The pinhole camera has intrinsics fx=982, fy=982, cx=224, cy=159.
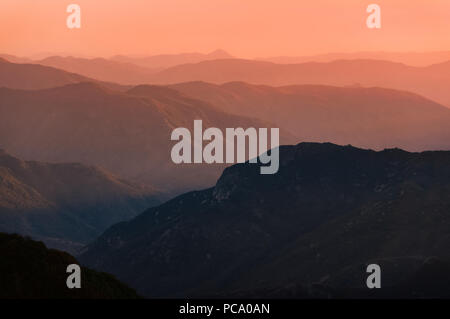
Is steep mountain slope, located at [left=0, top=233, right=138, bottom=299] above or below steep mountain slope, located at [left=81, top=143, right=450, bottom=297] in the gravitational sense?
below

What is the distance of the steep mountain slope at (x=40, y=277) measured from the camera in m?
103

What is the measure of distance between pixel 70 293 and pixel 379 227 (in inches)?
3191

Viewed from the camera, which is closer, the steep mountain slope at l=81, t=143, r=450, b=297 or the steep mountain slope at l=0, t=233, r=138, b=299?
the steep mountain slope at l=0, t=233, r=138, b=299

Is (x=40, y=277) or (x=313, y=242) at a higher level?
(x=313, y=242)

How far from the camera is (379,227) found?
564 ft

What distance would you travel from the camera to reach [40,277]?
346ft

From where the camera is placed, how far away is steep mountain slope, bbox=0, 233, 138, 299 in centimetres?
10262

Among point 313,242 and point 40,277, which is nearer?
point 40,277

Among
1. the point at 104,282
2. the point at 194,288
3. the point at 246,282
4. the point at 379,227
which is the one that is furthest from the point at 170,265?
the point at 104,282

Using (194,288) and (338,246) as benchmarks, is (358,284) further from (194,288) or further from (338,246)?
(194,288)

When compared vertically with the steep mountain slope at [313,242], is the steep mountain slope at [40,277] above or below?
below

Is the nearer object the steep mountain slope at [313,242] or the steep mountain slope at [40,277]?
the steep mountain slope at [40,277]
